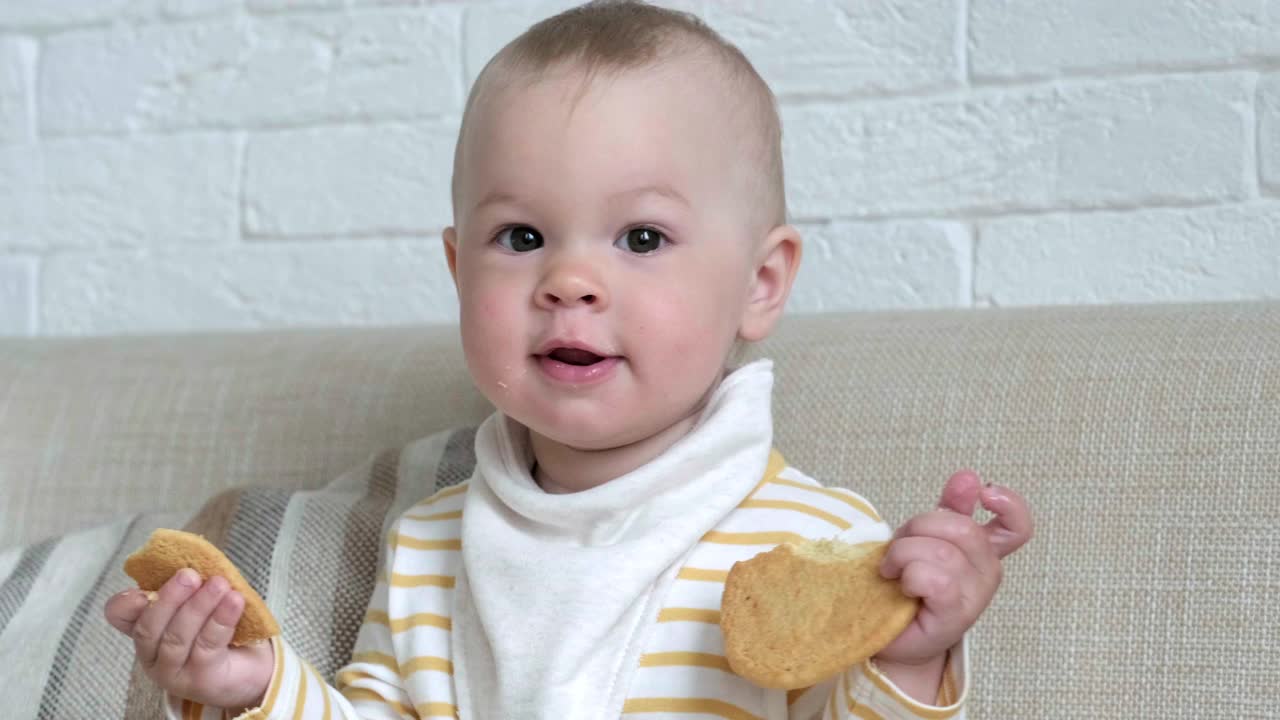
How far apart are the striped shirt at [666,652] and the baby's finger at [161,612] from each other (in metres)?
0.06

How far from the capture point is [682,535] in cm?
93

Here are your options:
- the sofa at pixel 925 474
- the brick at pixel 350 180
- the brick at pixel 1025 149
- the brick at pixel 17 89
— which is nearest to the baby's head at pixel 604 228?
the sofa at pixel 925 474

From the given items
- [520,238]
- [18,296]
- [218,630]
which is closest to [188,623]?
[218,630]

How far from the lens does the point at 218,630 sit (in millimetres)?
839

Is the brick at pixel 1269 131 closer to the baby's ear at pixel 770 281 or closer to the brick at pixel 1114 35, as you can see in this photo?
the brick at pixel 1114 35

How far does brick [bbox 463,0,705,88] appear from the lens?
1.51 meters

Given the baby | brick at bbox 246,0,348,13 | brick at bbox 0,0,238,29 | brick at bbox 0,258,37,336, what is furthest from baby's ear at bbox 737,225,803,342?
brick at bbox 0,258,37,336

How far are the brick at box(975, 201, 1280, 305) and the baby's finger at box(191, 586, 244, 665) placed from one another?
80cm

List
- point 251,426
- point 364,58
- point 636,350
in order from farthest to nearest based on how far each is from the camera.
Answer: point 364,58, point 251,426, point 636,350

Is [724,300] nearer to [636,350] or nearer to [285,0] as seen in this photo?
[636,350]

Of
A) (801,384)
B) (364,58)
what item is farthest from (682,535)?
(364,58)

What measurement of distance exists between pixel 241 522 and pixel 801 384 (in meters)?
0.44

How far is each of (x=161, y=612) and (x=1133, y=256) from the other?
892 mm

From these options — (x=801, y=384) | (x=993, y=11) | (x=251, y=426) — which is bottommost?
(x=251, y=426)
